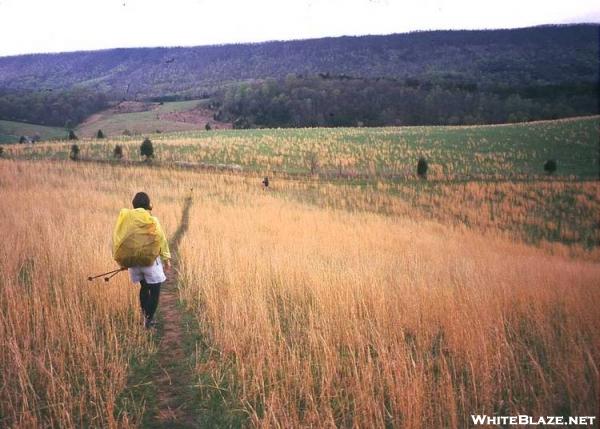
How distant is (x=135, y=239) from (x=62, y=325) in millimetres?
1110

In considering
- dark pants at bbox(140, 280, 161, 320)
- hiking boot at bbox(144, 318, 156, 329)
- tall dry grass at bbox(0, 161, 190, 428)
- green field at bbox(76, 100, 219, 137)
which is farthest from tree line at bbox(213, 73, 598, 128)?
hiking boot at bbox(144, 318, 156, 329)

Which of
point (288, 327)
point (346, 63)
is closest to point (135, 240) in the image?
point (288, 327)

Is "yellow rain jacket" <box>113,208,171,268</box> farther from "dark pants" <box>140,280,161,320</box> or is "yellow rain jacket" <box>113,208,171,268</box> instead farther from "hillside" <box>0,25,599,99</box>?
"hillside" <box>0,25,599,99</box>


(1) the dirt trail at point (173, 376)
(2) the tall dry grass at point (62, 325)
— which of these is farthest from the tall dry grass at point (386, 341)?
(2) the tall dry grass at point (62, 325)

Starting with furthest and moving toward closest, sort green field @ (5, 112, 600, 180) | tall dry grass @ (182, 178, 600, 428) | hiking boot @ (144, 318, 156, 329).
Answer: green field @ (5, 112, 600, 180) < hiking boot @ (144, 318, 156, 329) < tall dry grass @ (182, 178, 600, 428)

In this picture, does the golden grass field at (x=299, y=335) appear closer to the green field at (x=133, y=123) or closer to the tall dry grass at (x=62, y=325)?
the tall dry grass at (x=62, y=325)

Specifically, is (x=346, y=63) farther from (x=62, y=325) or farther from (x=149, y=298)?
(x=62, y=325)

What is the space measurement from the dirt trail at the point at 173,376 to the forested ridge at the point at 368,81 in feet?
292

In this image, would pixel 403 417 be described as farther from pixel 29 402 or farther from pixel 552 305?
pixel 552 305

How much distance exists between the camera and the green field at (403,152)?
3275 centimetres

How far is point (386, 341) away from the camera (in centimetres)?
390

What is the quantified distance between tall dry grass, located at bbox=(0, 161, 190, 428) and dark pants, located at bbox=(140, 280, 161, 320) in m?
0.17

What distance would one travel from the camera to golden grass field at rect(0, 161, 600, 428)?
9.57 ft

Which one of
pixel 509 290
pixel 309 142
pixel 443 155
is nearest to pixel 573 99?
pixel 443 155
